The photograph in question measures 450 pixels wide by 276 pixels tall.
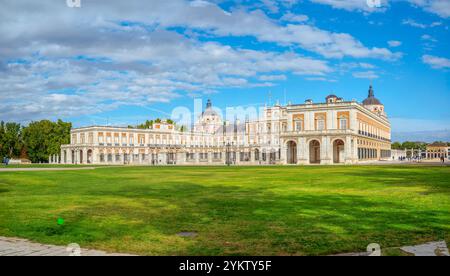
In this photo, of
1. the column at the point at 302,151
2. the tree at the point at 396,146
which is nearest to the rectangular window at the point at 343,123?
the column at the point at 302,151

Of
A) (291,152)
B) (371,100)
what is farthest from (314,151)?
(371,100)

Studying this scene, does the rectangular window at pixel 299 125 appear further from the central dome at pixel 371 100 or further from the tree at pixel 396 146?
the tree at pixel 396 146

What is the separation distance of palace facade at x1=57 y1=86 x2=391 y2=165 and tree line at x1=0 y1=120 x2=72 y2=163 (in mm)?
3384

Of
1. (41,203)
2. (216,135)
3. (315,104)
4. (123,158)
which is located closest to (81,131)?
(123,158)

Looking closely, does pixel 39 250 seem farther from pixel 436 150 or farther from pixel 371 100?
pixel 436 150

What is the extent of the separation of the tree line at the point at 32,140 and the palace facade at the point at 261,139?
338cm

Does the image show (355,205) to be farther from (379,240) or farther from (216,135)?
(216,135)

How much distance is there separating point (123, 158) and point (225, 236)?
87.2 m

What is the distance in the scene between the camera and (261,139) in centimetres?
9125

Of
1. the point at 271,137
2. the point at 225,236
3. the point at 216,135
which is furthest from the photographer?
the point at 216,135

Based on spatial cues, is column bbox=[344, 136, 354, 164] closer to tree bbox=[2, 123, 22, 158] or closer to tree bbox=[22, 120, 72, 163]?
tree bbox=[22, 120, 72, 163]

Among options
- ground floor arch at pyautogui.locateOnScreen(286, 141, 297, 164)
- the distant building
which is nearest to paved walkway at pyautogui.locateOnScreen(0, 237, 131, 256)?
ground floor arch at pyautogui.locateOnScreen(286, 141, 297, 164)

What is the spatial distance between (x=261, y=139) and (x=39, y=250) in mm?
85900
